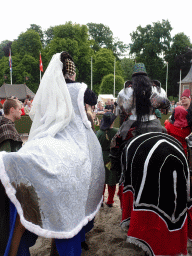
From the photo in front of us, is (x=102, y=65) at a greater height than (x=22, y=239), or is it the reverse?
(x=102, y=65)

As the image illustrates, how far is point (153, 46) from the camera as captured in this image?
39281 millimetres

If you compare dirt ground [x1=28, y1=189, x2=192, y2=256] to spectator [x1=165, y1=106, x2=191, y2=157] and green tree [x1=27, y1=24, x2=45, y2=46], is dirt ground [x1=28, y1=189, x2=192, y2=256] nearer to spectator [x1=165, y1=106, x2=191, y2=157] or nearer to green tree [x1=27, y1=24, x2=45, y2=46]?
spectator [x1=165, y1=106, x2=191, y2=157]

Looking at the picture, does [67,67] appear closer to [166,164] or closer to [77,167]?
[77,167]

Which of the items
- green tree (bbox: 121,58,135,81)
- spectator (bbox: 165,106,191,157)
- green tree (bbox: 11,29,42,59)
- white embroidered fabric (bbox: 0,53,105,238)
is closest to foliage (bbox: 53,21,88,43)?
green tree (bbox: 11,29,42,59)

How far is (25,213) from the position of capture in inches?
76.9

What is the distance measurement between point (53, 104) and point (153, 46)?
40369 mm

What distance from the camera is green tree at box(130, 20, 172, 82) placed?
39.2 m

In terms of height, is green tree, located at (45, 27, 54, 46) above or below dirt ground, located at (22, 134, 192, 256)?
above

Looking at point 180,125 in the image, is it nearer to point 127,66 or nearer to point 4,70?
point 4,70

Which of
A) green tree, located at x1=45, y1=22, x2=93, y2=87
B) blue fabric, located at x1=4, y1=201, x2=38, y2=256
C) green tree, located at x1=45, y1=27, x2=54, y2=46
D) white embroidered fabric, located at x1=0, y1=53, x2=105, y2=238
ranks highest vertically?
green tree, located at x1=45, y1=27, x2=54, y2=46

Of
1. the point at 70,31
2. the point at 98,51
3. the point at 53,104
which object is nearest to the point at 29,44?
the point at 70,31

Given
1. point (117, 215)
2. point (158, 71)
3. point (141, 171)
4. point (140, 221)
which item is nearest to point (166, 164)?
point (141, 171)

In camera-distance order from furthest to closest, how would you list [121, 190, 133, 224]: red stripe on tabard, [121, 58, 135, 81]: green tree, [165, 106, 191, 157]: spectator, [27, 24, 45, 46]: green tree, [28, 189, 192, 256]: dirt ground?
1. [27, 24, 45, 46]: green tree
2. [121, 58, 135, 81]: green tree
3. [165, 106, 191, 157]: spectator
4. [28, 189, 192, 256]: dirt ground
5. [121, 190, 133, 224]: red stripe on tabard

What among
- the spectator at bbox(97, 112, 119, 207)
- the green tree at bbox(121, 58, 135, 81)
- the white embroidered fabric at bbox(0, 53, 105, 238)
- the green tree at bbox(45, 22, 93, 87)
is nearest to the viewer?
the white embroidered fabric at bbox(0, 53, 105, 238)
